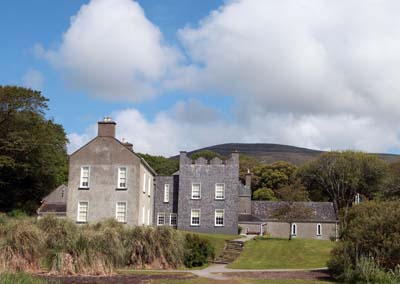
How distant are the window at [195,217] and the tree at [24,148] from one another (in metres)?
16.0

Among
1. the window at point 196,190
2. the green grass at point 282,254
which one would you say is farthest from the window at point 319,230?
the green grass at point 282,254

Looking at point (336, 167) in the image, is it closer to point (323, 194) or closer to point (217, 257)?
point (323, 194)

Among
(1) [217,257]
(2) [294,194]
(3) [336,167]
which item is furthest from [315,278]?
(3) [336,167]

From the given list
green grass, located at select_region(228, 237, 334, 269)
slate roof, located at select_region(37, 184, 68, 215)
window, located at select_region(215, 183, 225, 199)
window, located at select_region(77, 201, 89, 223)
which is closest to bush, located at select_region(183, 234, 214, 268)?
green grass, located at select_region(228, 237, 334, 269)

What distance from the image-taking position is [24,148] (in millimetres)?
53844

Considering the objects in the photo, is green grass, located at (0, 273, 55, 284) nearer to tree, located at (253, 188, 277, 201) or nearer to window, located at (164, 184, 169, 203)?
window, located at (164, 184, 169, 203)

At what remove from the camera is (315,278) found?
88.4 ft

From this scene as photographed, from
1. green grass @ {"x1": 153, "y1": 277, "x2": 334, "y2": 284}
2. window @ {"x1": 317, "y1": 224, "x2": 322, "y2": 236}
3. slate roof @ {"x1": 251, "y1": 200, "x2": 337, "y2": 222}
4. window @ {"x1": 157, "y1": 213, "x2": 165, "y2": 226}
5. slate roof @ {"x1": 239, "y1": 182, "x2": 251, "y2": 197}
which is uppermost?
slate roof @ {"x1": 239, "y1": 182, "x2": 251, "y2": 197}

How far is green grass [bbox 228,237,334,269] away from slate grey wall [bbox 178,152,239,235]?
25.1 feet

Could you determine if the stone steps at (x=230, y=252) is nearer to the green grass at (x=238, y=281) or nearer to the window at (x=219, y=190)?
the window at (x=219, y=190)

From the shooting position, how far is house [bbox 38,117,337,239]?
48312 mm

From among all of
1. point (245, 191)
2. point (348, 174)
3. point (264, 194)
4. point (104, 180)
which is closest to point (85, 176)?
point (104, 180)

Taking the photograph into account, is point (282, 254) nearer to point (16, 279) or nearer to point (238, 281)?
point (238, 281)

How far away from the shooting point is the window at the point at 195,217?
54572mm
